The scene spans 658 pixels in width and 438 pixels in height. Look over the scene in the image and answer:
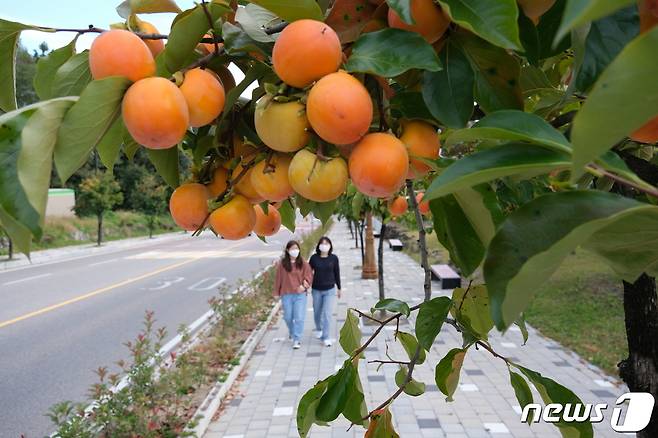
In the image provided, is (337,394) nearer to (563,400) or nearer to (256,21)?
(563,400)

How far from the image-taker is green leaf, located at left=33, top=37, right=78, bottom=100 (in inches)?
36.7

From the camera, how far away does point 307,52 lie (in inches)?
26.1

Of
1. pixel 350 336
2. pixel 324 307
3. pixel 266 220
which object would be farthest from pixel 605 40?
pixel 324 307

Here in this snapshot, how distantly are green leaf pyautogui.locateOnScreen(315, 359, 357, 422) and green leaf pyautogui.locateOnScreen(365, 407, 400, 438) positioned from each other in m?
0.10

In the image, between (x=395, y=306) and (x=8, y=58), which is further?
(x=395, y=306)

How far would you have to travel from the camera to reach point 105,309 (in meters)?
11.1

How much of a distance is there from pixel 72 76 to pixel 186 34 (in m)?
0.22

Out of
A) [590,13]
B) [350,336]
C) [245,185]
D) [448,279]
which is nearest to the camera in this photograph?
[590,13]

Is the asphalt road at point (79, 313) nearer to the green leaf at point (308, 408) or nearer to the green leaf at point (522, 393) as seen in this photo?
the green leaf at point (308, 408)

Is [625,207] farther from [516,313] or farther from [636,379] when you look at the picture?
[636,379]

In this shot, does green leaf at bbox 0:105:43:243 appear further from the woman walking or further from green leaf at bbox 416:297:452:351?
the woman walking

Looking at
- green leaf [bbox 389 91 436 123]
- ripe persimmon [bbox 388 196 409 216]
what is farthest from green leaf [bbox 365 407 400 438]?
ripe persimmon [bbox 388 196 409 216]

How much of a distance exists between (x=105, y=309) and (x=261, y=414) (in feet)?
22.9

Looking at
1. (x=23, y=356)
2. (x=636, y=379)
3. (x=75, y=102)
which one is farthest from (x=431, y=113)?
(x=23, y=356)
